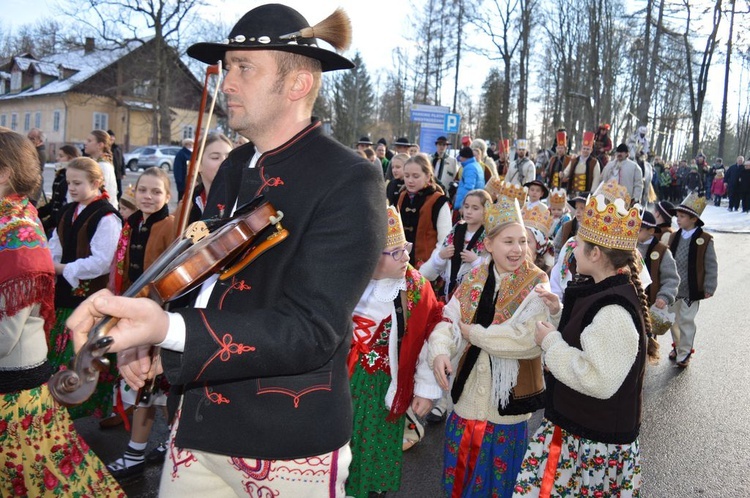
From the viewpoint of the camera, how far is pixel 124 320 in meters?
1.38

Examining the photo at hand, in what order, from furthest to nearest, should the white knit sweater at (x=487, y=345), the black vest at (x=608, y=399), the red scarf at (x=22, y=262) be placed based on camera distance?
the white knit sweater at (x=487, y=345)
the black vest at (x=608, y=399)
the red scarf at (x=22, y=262)

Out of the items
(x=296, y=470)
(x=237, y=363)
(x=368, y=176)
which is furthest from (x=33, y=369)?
(x=368, y=176)

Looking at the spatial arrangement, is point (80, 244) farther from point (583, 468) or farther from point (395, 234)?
point (583, 468)

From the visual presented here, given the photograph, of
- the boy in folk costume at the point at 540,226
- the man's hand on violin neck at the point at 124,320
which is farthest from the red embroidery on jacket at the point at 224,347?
the boy in folk costume at the point at 540,226

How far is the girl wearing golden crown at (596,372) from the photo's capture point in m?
2.98

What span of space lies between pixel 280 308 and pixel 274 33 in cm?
80

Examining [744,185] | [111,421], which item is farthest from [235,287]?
[744,185]

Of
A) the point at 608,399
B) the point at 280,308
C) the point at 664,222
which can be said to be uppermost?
the point at 280,308

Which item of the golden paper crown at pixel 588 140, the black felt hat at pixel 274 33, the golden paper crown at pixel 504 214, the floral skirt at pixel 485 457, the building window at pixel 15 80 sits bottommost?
the floral skirt at pixel 485 457

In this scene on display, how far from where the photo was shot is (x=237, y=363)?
5.05ft

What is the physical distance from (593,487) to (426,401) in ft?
3.13

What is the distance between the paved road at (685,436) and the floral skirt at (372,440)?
47cm

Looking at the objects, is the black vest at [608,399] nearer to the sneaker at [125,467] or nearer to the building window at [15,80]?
the sneaker at [125,467]

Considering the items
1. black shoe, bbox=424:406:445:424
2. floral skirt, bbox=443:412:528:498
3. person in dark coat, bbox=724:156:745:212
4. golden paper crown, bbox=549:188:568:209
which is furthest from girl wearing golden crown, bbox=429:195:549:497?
person in dark coat, bbox=724:156:745:212
